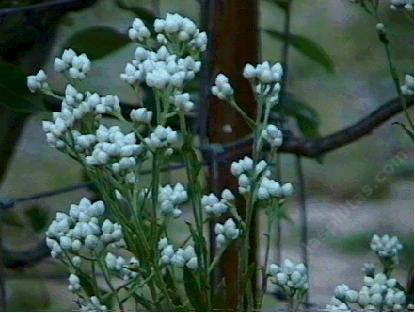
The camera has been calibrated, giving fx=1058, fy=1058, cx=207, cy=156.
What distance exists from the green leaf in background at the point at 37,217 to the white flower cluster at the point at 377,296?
47 cm

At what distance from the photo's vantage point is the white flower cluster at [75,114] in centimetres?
73

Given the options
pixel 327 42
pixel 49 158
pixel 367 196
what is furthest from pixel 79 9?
pixel 367 196

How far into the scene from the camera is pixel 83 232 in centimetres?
74

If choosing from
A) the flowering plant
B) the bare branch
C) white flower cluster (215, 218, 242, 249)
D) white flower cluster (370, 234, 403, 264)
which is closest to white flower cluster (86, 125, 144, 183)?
the flowering plant

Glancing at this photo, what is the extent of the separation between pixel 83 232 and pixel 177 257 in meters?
0.07

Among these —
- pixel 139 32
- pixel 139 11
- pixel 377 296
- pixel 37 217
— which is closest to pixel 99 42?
pixel 139 11

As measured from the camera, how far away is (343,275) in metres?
1.22

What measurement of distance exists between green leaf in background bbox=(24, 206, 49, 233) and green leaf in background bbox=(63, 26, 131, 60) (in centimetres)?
18

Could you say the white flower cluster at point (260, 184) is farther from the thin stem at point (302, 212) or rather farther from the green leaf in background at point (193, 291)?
the thin stem at point (302, 212)

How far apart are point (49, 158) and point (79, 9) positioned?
183 millimetres

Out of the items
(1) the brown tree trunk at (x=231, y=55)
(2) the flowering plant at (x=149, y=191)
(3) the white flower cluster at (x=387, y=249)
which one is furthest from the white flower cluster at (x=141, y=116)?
(1) the brown tree trunk at (x=231, y=55)

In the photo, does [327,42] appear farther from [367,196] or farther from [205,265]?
[205,265]

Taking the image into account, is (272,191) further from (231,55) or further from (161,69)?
(231,55)

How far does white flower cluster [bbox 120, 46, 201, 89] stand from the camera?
72 cm
